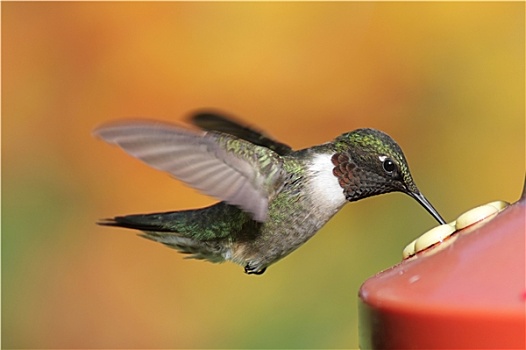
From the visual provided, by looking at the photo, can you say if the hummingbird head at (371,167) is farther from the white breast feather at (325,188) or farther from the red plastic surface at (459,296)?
the red plastic surface at (459,296)

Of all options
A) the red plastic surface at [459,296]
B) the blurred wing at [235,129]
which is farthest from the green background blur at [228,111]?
the red plastic surface at [459,296]

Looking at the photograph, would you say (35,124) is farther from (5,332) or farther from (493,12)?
(493,12)

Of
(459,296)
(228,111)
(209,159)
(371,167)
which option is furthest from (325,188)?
(228,111)

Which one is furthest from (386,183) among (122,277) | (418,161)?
(122,277)

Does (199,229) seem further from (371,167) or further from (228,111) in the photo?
(228,111)

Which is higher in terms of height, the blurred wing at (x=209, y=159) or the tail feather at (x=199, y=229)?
the blurred wing at (x=209, y=159)

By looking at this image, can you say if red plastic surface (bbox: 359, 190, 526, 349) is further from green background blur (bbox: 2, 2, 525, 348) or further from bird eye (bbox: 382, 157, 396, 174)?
green background blur (bbox: 2, 2, 525, 348)
